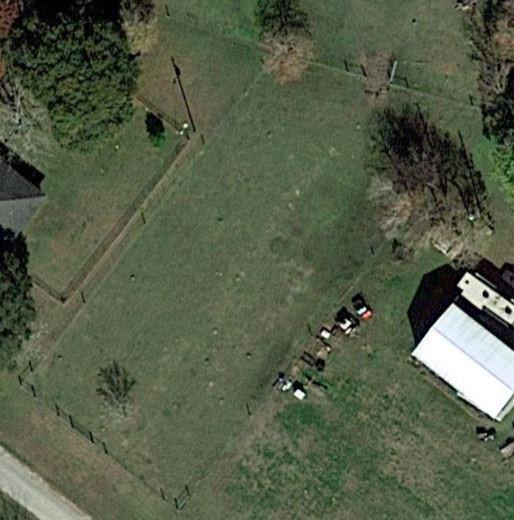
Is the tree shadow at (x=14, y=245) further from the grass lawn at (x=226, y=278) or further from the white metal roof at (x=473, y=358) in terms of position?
the white metal roof at (x=473, y=358)

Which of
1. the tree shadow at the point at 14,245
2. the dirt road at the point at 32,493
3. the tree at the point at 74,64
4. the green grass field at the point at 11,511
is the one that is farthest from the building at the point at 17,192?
the green grass field at the point at 11,511

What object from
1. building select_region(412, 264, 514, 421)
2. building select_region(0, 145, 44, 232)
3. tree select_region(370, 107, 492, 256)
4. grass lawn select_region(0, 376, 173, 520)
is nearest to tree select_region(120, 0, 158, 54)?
building select_region(0, 145, 44, 232)

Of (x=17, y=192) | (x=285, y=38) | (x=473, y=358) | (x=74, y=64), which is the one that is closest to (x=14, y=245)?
(x=17, y=192)

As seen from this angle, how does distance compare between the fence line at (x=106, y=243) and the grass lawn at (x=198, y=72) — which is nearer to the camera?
the grass lawn at (x=198, y=72)

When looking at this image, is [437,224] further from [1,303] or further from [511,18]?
[1,303]

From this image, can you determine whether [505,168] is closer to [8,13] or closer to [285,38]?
[285,38]

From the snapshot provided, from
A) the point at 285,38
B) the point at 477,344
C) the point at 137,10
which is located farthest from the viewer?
the point at 137,10

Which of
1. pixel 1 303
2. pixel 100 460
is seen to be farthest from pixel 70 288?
pixel 100 460
